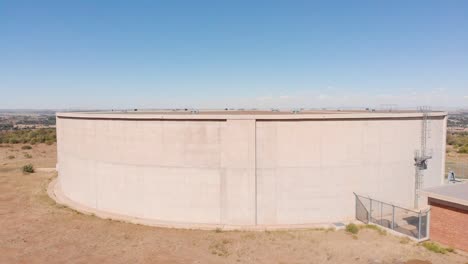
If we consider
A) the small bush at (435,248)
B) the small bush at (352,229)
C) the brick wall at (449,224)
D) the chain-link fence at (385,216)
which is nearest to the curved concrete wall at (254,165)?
the chain-link fence at (385,216)

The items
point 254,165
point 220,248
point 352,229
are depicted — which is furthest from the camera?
point 254,165

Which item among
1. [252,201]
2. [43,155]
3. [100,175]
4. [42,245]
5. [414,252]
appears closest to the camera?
[414,252]

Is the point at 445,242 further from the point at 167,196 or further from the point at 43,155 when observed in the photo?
the point at 43,155

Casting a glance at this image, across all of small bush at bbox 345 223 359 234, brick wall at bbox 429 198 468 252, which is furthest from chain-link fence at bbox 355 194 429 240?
small bush at bbox 345 223 359 234

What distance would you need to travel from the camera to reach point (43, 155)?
190 ft

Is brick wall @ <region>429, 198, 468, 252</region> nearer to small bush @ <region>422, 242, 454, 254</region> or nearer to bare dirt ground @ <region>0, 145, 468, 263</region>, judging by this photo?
small bush @ <region>422, 242, 454, 254</region>

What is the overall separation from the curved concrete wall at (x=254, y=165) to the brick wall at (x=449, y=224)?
4.65 metres

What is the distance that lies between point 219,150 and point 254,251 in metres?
6.67

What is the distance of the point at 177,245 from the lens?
690 inches

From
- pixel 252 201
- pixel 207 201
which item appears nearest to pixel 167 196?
pixel 207 201

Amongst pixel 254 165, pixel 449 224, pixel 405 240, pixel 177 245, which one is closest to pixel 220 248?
pixel 177 245

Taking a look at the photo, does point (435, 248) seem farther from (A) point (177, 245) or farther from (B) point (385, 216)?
(A) point (177, 245)

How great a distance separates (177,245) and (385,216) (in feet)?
43.3

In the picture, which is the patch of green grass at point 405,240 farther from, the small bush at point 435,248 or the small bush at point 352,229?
the small bush at point 352,229
